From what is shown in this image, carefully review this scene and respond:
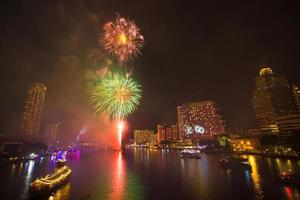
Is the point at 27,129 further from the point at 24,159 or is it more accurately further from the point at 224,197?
the point at 224,197

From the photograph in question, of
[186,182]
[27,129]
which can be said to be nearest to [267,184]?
[186,182]

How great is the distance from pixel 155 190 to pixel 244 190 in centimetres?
2021

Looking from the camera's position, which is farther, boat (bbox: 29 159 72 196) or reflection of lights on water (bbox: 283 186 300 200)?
boat (bbox: 29 159 72 196)

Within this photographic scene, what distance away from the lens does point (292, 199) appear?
36656 mm

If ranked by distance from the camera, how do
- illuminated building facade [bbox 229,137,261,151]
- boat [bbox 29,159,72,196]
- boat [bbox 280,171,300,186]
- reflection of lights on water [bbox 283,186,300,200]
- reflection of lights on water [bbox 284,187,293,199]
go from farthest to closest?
illuminated building facade [bbox 229,137,261,151] → boat [bbox 280,171,300,186] → boat [bbox 29,159,72,196] → reflection of lights on water [bbox 284,187,293,199] → reflection of lights on water [bbox 283,186,300,200]

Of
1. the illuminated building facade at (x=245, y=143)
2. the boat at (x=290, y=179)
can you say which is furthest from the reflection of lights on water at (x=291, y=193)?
the illuminated building facade at (x=245, y=143)

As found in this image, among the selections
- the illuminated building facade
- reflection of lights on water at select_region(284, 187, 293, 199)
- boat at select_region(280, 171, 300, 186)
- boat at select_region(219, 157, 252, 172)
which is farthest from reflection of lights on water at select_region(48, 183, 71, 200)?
the illuminated building facade

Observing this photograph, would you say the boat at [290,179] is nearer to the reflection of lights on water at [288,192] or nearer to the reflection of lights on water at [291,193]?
the reflection of lights on water at [291,193]

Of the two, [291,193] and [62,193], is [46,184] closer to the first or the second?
[62,193]

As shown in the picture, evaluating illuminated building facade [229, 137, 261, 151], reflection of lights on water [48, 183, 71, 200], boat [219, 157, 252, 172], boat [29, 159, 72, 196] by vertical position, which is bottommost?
reflection of lights on water [48, 183, 71, 200]

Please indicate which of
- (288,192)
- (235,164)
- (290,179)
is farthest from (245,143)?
(288,192)

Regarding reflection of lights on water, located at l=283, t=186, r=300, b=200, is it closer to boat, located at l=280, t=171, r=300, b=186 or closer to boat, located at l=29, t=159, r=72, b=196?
boat, located at l=280, t=171, r=300, b=186

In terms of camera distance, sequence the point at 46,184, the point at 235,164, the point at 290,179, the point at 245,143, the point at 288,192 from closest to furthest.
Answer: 1. the point at 288,192
2. the point at 46,184
3. the point at 290,179
4. the point at 235,164
5. the point at 245,143

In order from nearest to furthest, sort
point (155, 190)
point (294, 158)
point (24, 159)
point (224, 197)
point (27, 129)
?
point (224, 197) < point (155, 190) < point (294, 158) < point (24, 159) < point (27, 129)
